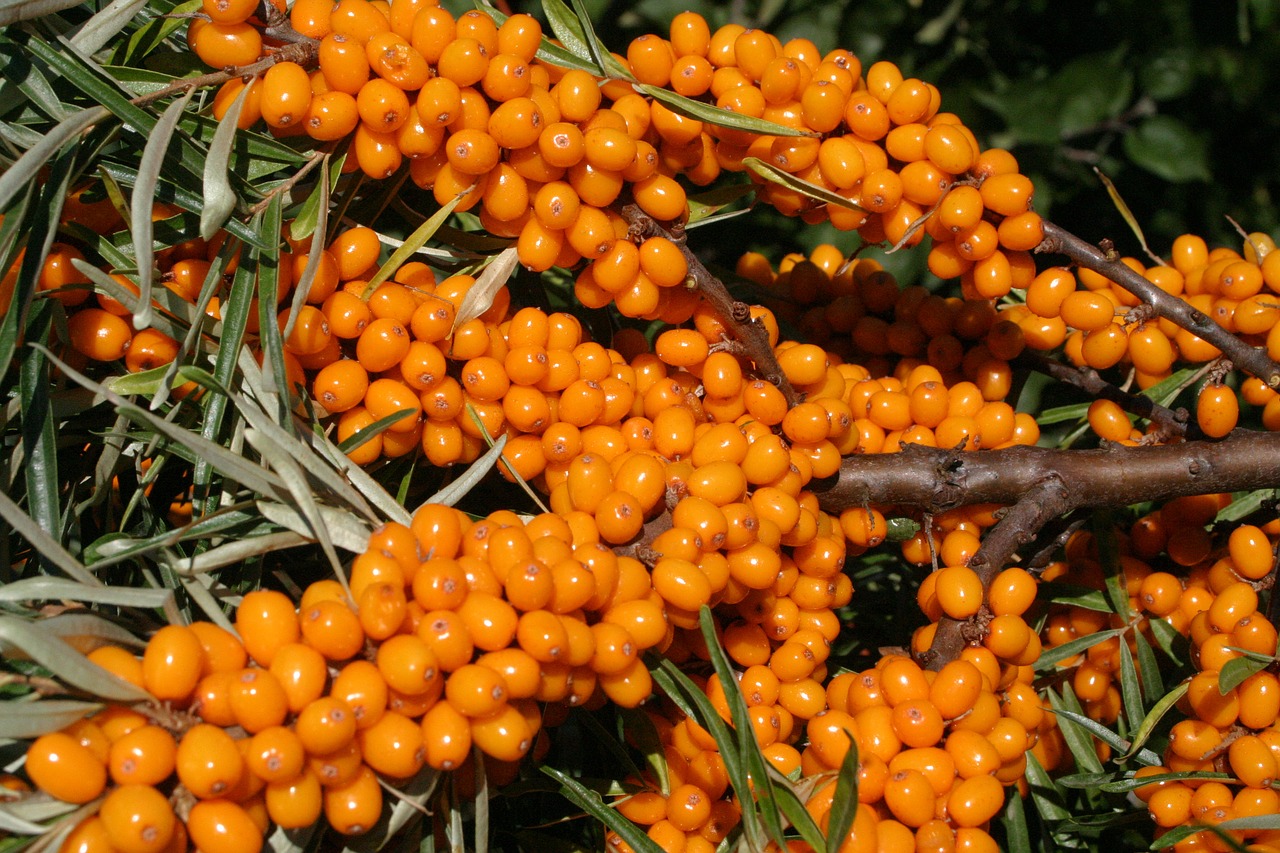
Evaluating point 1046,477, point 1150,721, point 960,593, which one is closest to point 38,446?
point 960,593

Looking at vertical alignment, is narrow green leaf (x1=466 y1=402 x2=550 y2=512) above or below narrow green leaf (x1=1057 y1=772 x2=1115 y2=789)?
above

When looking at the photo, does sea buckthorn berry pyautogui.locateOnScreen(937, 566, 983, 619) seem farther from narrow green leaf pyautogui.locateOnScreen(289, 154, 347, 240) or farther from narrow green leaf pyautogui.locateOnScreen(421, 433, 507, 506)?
narrow green leaf pyautogui.locateOnScreen(289, 154, 347, 240)

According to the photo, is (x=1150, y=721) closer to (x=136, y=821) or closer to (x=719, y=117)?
(x=719, y=117)

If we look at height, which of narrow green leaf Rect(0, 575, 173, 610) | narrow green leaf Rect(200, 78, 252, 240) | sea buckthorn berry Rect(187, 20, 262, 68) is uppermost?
sea buckthorn berry Rect(187, 20, 262, 68)

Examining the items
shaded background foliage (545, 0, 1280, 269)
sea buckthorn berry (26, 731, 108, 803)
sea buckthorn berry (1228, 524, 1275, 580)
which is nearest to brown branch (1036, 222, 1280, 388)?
sea buckthorn berry (1228, 524, 1275, 580)

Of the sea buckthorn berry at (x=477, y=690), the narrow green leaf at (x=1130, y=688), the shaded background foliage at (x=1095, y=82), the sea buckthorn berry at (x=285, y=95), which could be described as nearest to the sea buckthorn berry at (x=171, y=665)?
the sea buckthorn berry at (x=477, y=690)
